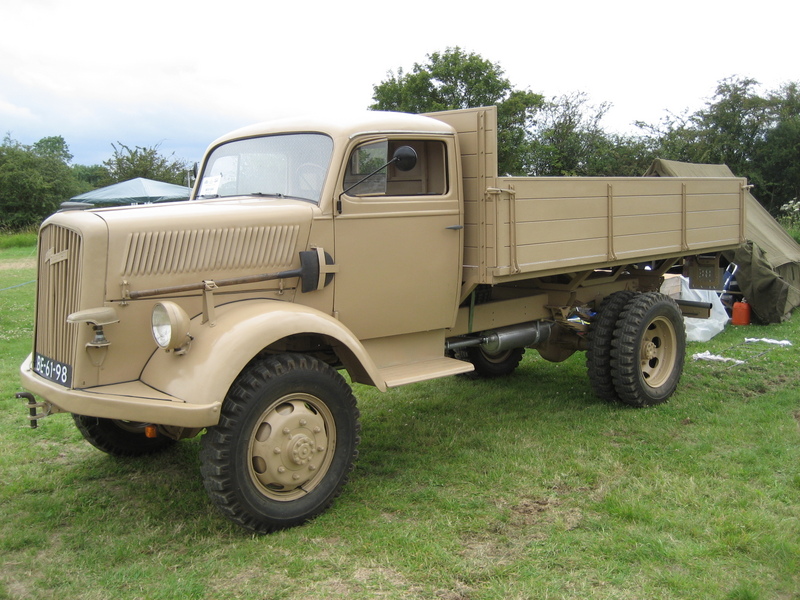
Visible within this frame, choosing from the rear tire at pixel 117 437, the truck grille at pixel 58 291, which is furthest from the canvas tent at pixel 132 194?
the truck grille at pixel 58 291

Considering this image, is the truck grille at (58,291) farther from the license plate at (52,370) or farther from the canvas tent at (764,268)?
the canvas tent at (764,268)

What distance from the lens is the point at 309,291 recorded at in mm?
4137

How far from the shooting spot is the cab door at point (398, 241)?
429 centimetres

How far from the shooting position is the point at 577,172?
26938 mm

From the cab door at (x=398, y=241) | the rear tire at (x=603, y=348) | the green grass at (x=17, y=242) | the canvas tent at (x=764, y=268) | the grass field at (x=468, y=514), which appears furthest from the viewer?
the green grass at (x=17, y=242)

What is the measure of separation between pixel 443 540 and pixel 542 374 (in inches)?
151

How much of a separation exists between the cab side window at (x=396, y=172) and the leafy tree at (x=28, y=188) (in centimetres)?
3195

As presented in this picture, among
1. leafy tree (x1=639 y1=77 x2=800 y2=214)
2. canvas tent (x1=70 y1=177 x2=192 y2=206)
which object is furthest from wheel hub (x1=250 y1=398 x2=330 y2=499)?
leafy tree (x1=639 y1=77 x2=800 y2=214)

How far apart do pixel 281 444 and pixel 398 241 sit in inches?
58.2

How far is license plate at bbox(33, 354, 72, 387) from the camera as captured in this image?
362 cm

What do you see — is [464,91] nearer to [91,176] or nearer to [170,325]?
[170,325]

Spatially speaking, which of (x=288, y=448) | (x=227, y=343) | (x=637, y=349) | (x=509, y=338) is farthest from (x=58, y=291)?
(x=637, y=349)

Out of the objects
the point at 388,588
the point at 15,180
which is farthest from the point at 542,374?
the point at 15,180

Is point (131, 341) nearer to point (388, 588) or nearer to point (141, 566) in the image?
point (141, 566)
